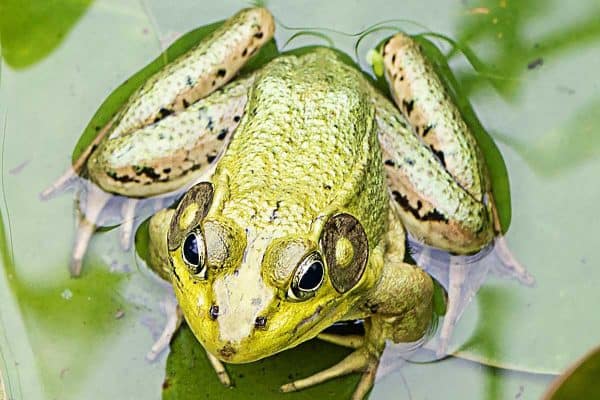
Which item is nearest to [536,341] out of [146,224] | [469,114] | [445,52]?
[469,114]

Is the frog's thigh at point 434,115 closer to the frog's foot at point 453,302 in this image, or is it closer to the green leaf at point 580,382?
the frog's foot at point 453,302

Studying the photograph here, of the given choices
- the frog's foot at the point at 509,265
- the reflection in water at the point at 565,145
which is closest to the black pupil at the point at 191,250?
the frog's foot at the point at 509,265

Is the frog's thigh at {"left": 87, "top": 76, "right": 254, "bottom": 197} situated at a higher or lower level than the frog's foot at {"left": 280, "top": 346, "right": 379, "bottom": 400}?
higher

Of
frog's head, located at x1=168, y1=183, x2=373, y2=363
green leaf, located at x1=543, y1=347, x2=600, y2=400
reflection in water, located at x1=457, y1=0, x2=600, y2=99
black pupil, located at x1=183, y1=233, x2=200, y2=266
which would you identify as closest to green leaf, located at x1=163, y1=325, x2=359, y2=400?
frog's head, located at x1=168, y1=183, x2=373, y2=363

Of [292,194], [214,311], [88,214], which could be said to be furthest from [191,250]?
[88,214]

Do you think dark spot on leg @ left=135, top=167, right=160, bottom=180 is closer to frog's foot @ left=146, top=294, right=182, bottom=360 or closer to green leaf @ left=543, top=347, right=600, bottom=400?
frog's foot @ left=146, top=294, right=182, bottom=360

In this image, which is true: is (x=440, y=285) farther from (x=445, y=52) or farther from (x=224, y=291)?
(x=224, y=291)
